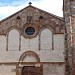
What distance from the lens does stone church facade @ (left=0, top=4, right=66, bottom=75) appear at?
1145 inches

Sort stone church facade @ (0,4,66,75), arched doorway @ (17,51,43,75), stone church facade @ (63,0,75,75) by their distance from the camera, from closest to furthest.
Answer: stone church facade @ (63,0,75,75)
stone church facade @ (0,4,66,75)
arched doorway @ (17,51,43,75)

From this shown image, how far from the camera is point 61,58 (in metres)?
29.0

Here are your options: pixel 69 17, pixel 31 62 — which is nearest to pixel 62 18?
pixel 69 17

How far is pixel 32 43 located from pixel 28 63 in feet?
5.76

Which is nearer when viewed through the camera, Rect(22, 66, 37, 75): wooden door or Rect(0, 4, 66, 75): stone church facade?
Rect(0, 4, 66, 75): stone church facade

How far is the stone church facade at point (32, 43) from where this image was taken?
29078 millimetres

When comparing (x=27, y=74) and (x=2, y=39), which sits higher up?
(x=2, y=39)

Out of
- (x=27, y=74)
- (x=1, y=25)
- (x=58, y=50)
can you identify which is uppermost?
(x=1, y=25)

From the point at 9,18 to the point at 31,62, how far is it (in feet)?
14.4

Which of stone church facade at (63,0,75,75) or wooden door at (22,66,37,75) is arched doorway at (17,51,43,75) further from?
stone church facade at (63,0,75,75)

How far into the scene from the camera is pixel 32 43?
29.6 m

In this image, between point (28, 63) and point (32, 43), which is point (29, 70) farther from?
point (32, 43)

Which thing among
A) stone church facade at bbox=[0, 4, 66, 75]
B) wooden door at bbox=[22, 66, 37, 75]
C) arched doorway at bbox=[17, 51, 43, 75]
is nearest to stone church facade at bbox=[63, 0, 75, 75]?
stone church facade at bbox=[0, 4, 66, 75]

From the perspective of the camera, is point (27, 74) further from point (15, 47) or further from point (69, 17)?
point (69, 17)
